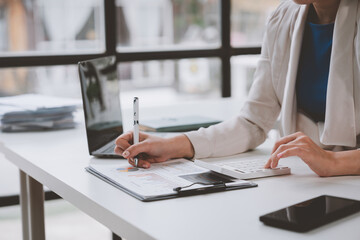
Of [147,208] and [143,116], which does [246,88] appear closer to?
[143,116]

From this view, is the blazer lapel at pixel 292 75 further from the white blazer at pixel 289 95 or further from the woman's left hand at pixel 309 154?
the woman's left hand at pixel 309 154

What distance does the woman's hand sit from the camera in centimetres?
128

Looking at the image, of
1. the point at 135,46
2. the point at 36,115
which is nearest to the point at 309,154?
the point at 36,115

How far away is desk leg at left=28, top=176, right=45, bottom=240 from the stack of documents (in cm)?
27

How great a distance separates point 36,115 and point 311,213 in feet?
3.95

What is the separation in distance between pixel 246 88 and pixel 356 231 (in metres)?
2.75

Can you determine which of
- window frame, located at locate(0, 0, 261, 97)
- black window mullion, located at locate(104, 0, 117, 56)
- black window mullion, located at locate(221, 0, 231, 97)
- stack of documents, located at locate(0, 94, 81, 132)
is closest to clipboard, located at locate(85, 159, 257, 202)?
stack of documents, located at locate(0, 94, 81, 132)

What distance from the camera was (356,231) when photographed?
83cm

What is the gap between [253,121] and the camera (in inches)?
60.2

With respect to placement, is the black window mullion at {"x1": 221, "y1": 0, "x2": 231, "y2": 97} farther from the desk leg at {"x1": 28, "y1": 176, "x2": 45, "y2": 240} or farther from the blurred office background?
the desk leg at {"x1": 28, "y1": 176, "x2": 45, "y2": 240}

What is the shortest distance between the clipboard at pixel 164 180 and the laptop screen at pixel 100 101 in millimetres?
126

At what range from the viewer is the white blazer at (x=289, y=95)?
52.5 inches

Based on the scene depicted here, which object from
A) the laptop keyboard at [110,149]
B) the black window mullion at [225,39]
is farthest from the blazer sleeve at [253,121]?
the black window mullion at [225,39]

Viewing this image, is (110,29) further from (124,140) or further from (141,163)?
(141,163)
